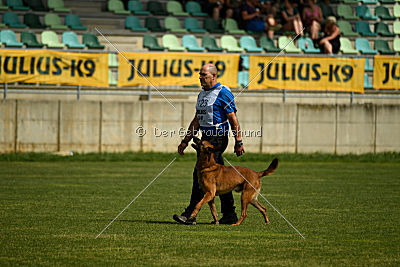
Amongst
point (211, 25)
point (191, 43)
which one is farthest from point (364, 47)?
point (191, 43)

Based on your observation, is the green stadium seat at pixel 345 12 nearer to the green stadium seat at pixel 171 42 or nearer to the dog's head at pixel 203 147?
the green stadium seat at pixel 171 42

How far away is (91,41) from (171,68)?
3271 mm

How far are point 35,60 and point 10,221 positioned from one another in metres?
11.8

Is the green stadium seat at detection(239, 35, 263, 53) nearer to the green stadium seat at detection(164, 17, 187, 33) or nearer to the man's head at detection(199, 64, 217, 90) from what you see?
the green stadium seat at detection(164, 17, 187, 33)

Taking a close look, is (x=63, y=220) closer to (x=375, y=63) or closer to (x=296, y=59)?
(x=296, y=59)

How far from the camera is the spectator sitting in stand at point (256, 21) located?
82.2ft

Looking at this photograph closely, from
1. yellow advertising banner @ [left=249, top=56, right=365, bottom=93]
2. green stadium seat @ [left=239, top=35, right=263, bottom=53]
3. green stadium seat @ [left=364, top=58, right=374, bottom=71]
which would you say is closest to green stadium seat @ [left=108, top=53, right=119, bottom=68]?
yellow advertising banner @ [left=249, top=56, right=365, bottom=93]

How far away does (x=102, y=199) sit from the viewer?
11.9 m

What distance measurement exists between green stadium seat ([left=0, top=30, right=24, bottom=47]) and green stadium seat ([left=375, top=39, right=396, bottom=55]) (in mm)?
12252

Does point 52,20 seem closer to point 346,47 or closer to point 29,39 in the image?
point 29,39

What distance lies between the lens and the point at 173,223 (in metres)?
9.32

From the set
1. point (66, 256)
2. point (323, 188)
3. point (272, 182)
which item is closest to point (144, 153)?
point (272, 182)

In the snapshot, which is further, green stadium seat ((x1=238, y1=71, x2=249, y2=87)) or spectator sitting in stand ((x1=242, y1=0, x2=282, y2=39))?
spectator sitting in stand ((x1=242, y1=0, x2=282, y2=39))

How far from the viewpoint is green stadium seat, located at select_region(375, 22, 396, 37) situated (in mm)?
26984
